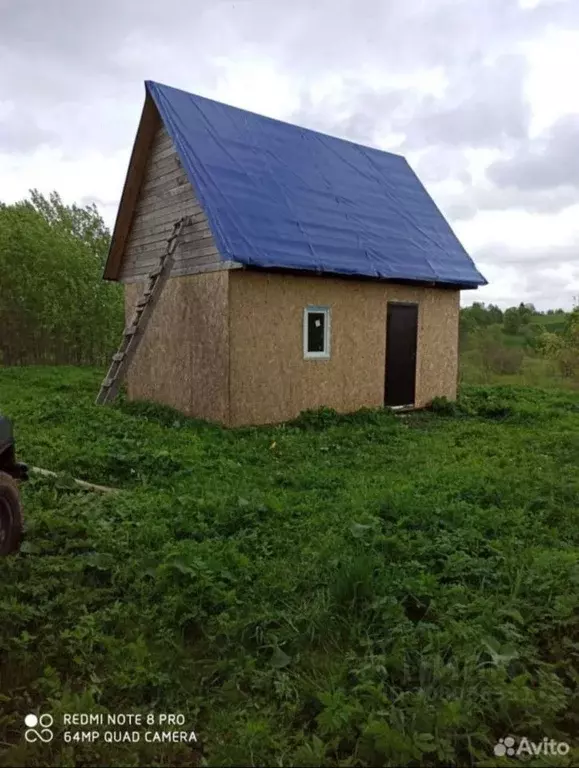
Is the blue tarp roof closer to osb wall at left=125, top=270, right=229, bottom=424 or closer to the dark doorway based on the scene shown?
the dark doorway

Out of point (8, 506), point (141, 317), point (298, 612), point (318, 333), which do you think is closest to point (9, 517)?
point (8, 506)

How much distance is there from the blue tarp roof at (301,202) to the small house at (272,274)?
0.12 ft

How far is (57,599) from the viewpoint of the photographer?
12.2ft

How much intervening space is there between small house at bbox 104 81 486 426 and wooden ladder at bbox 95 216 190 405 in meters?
0.18

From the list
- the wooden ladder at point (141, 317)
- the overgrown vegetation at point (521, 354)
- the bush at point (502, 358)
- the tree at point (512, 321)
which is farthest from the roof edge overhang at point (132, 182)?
the tree at point (512, 321)

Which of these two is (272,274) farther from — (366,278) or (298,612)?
(298,612)

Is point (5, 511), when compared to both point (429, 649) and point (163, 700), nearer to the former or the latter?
point (163, 700)

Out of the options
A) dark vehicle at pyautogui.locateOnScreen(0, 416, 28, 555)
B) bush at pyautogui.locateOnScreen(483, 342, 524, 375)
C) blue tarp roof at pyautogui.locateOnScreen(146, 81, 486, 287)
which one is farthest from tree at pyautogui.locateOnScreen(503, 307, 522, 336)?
dark vehicle at pyautogui.locateOnScreen(0, 416, 28, 555)

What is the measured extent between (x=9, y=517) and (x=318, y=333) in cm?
764

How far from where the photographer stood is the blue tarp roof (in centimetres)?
1013

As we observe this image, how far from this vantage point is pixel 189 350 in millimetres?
10805

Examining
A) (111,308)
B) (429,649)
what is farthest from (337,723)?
(111,308)

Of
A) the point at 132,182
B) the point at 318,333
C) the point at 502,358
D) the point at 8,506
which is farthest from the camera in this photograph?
the point at 502,358

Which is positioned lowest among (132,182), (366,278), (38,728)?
(38,728)
